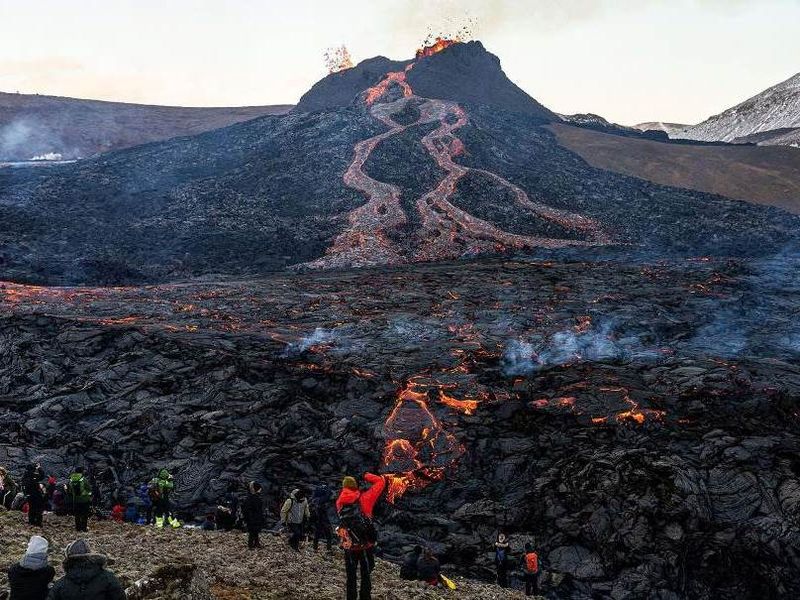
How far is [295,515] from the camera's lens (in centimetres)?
1471

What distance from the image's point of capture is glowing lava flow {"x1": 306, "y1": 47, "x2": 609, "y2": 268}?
5406 centimetres

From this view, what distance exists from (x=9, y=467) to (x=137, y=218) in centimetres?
4167

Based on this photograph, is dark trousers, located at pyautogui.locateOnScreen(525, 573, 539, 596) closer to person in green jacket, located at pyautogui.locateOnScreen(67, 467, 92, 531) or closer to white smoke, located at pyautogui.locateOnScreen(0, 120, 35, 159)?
person in green jacket, located at pyautogui.locateOnScreen(67, 467, 92, 531)

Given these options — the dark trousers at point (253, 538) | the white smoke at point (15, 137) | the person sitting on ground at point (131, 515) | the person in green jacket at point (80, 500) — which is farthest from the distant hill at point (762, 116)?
the person in green jacket at point (80, 500)

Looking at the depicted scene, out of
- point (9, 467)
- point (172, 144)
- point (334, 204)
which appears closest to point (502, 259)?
point (334, 204)

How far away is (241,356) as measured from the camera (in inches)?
1142

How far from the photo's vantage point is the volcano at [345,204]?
174ft

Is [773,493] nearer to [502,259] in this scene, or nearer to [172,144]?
[502,259]

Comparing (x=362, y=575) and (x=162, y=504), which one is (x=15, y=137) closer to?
(x=162, y=504)

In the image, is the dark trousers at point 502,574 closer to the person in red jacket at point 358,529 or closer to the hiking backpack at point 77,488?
the person in red jacket at point 358,529

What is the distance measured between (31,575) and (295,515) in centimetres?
792

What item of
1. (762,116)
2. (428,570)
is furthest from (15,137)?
(762,116)

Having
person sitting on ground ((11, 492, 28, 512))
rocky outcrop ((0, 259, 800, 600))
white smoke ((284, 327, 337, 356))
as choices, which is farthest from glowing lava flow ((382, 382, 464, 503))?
person sitting on ground ((11, 492, 28, 512))

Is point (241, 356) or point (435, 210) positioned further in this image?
point (435, 210)
